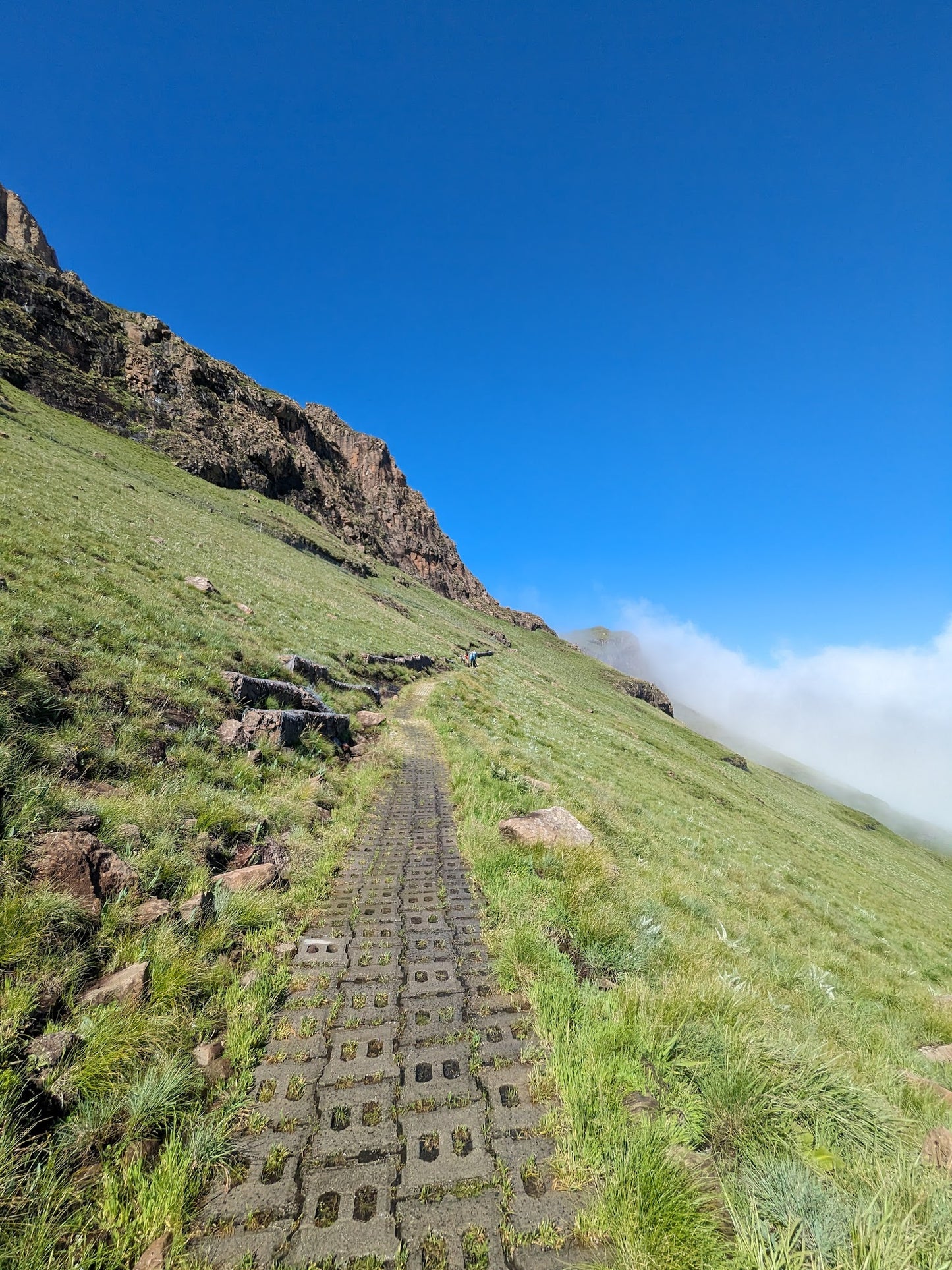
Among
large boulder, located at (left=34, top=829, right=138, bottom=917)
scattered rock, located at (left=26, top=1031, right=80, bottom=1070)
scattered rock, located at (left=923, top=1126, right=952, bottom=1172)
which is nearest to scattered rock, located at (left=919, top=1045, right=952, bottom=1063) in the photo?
scattered rock, located at (left=923, top=1126, right=952, bottom=1172)

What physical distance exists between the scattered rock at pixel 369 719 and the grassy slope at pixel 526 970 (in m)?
0.94

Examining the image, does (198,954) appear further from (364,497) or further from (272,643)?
(364,497)

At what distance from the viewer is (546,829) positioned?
8.84 metres

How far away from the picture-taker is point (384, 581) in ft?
259

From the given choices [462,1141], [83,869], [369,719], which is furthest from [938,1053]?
[369,719]

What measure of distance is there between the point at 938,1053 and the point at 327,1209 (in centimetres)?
1134

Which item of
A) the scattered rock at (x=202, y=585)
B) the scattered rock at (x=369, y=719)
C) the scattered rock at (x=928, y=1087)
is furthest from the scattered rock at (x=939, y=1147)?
the scattered rock at (x=202, y=585)

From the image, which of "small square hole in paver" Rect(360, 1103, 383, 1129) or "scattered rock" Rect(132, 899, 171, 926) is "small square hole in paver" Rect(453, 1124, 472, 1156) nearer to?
"small square hole in paver" Rect(360, 1103, 383, 1129)

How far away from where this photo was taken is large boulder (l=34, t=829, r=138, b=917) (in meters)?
4.70

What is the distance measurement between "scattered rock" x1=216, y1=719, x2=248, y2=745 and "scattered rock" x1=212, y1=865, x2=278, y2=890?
3455mm

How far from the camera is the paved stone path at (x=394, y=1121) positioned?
271 cm

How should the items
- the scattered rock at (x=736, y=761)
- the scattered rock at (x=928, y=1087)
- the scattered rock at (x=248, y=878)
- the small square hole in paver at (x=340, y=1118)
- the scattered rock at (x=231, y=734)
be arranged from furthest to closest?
the scattered rock at (x=736, y=761)
the scattered rock at (x=231, y=734)
the scattered rock at (x=248, y=878)
the scattered rock at (x=928, y=1087)
the small square hole in paver at (x=340, y=1118)

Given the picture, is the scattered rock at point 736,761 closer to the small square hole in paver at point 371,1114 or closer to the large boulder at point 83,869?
the small square hole in paver at point 371,1114

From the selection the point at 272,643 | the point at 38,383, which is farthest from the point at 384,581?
the point at 272,643
